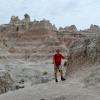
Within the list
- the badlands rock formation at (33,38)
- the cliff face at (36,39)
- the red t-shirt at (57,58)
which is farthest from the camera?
the cliff face at (36,39)

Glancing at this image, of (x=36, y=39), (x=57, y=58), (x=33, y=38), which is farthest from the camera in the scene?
(x=36, y=39)

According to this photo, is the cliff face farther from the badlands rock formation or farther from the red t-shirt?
the red t-shirt

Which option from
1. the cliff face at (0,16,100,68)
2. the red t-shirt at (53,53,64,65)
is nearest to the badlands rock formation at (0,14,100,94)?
the cliff face at (0,16,100,68)

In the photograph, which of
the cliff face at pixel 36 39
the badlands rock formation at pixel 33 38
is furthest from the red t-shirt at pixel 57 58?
the cliff face at pixel 36 39

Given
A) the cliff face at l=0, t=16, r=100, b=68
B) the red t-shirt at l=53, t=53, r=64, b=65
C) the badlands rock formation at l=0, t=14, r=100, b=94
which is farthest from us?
the cliff face at l=0, t=16, r=100, b=68

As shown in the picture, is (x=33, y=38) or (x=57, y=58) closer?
(x=57, y=58)

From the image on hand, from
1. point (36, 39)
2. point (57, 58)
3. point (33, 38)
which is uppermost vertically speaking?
point (33, 38)

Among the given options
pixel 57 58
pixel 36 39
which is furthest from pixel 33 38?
pixel 57 58

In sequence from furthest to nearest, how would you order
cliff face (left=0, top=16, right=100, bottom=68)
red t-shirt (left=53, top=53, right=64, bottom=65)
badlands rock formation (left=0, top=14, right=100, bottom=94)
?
cliff face (left=0, top=16, right=100, bottom=68), badlands rock formation (left=0, top=14, right=100, bottom=94), red t-shirt (left=53, top=53, right=64, bottom=65)

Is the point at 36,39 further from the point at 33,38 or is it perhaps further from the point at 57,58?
the point at 57,58

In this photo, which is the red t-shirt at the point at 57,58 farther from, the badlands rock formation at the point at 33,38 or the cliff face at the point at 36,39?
the cliff face at the point at 36,39

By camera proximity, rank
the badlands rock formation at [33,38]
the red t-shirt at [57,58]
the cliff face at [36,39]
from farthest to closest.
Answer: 1. the cliff face at [36,39]
2. the badlands rock formation at [33,38]
3. the red t-shirt at [57,58]

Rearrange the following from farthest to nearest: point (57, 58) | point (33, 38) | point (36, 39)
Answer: point (36, 39) → point (33, 38) → point (57, 58)

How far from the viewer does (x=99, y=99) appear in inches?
424
